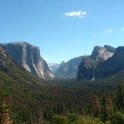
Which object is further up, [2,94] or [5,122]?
[2,94]

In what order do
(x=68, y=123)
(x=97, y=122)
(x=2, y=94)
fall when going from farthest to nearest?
(x=68, y=123)
(x=97, y=122)
(x=2, y=94)

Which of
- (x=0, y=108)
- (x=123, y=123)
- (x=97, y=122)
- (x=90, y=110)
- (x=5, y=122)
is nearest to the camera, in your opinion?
(x=0, y=108)

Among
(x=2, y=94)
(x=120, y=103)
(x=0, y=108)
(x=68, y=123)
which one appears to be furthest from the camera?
(x=120, y=103)

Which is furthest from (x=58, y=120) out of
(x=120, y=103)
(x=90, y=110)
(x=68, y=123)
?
(x=90, y=110)

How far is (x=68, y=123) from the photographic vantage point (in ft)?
410

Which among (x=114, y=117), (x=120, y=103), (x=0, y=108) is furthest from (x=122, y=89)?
(x=0, y=108)

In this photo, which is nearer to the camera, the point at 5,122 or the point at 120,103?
the point at 5,122

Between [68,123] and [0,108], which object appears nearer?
[0,108]

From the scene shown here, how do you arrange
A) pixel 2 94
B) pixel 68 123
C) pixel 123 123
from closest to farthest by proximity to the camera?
pixel 2 94
pixel 123 123
pixel 68 123

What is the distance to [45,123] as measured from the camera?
199375 millimetres

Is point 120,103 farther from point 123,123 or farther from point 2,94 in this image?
point 2,94

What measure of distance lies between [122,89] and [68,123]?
2465cm

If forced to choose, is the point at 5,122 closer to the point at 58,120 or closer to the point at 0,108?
the point at 0,108

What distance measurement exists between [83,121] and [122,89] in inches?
1272
